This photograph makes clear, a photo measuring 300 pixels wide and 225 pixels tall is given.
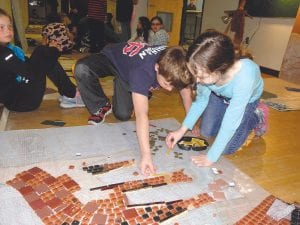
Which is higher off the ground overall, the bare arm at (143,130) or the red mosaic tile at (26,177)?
the bare arm at (143,130)

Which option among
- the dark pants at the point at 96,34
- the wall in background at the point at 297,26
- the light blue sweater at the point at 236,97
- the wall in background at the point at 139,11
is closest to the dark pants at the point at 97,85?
the light blue sweater at the point at 236,97

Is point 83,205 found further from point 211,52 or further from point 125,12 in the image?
point 125,12

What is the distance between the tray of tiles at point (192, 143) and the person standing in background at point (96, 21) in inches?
131

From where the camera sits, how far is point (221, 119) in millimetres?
1887

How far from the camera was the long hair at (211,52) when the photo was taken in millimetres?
1212

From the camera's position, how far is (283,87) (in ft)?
12.0

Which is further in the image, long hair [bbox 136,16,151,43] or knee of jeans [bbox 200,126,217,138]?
long hair [bbox 136,16,151,43]

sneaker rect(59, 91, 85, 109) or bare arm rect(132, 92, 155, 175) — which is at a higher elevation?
bare arm rect(132, 92, 155, 175)

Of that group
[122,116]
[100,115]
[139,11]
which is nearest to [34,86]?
[100,115]

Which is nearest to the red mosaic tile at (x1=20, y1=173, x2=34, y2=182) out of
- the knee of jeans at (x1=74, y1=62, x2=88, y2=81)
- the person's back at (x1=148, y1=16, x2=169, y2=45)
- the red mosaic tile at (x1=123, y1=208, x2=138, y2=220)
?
the red mosaic tile at (x1=123, y1=208, x2=138, y2=220)

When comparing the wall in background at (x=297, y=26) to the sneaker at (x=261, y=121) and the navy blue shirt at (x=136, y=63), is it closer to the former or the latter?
the sneaker at (x=261, y=121)

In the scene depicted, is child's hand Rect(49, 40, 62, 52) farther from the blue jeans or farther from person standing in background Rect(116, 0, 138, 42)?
person standing in background Rect(116, 0, 138, 42)

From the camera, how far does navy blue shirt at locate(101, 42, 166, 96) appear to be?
151cm

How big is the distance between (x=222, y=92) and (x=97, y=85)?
0.94 metres
